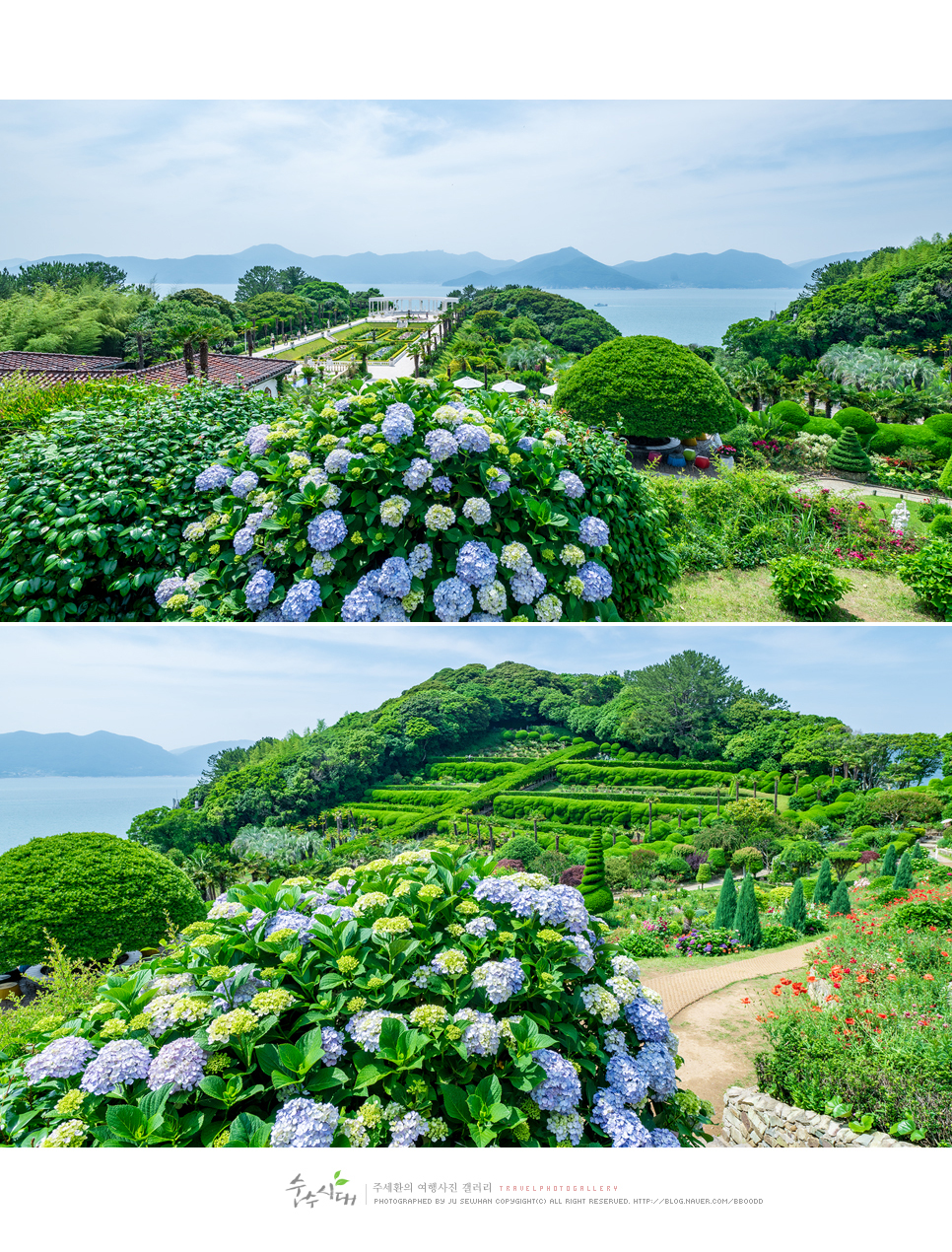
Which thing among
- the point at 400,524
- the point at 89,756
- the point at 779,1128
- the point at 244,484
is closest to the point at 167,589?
the point at 244,484

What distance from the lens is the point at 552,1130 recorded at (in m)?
1.97

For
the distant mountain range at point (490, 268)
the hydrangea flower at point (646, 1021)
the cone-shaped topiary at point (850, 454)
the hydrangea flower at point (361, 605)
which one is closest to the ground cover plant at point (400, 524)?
the hydrangea flower at point (361, 605)

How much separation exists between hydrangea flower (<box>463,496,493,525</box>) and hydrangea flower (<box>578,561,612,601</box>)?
575mm

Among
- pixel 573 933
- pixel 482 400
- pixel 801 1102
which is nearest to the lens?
pixel 573 933

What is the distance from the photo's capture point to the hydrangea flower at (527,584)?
293 cm

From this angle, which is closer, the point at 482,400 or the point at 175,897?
the point at 482,400

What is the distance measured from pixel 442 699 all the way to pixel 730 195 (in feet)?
21.9

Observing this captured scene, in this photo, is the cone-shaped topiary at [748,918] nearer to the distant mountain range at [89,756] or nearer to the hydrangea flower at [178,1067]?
the distant mountain range at [89,756]

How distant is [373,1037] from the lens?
6.14 feet

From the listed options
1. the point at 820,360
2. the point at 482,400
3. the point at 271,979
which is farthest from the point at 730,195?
the point at 820,360

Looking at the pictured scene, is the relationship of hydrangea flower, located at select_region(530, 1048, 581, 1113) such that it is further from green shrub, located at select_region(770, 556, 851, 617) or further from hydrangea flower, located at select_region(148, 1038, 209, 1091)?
green shrub, located at select_region(770, 556, 851, 617)

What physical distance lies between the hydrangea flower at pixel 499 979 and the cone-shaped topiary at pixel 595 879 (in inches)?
75.8

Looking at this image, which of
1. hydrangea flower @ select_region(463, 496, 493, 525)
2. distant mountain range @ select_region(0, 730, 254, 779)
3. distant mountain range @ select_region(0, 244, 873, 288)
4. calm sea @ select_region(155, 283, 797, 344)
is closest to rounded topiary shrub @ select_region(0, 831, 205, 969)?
distant mountain range @ select_region(0, 730, 254, 779)

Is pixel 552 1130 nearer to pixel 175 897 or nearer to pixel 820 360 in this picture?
pixel 175 897
